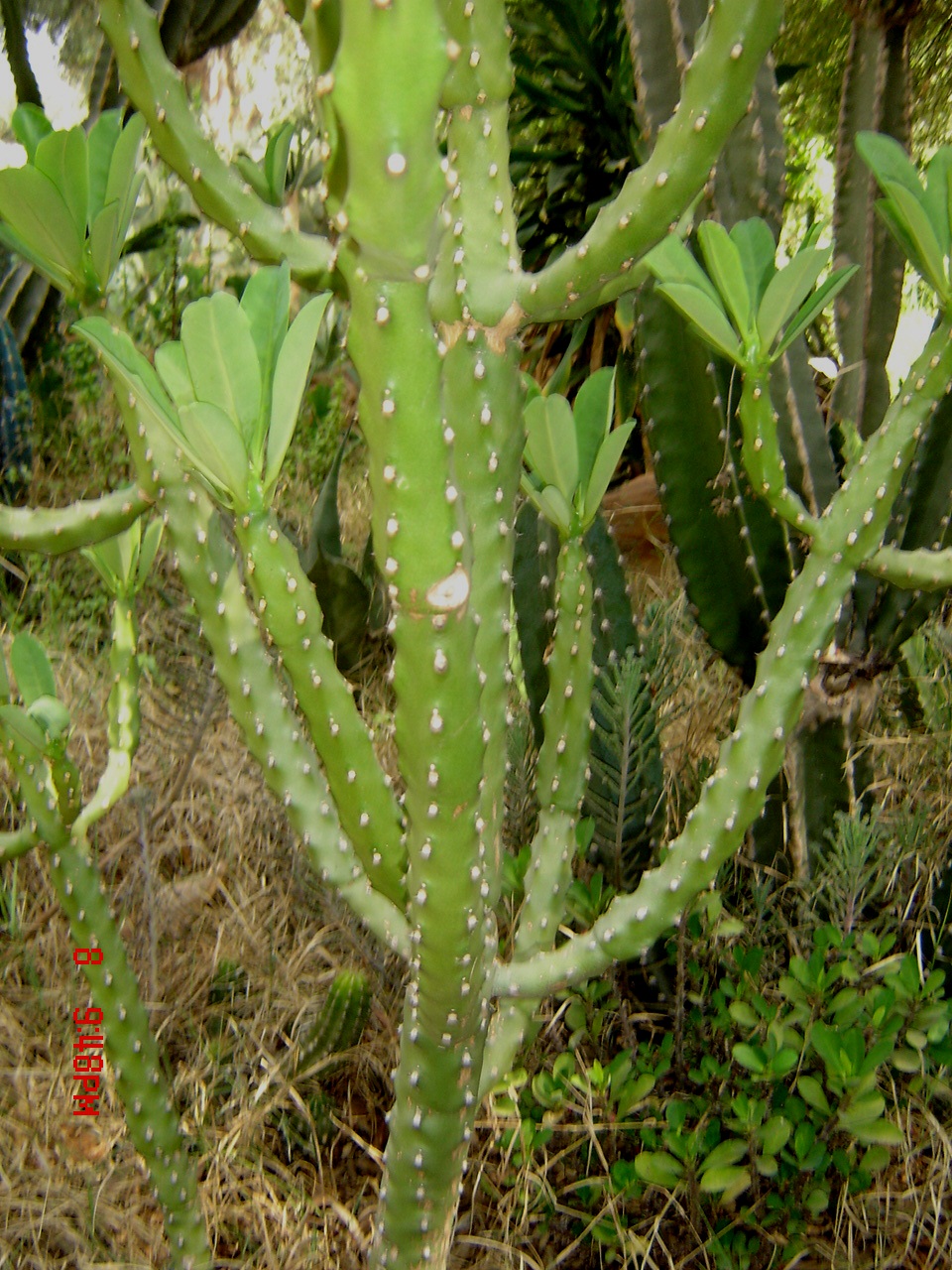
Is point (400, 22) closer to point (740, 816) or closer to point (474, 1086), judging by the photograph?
point (740, 816)

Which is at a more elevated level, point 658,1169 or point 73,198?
point 73,198

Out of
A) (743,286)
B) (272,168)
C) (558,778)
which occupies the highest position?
(272,168)

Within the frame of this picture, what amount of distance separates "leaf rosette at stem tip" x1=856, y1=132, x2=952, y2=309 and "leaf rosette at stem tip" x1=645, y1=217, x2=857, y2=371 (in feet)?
0.17

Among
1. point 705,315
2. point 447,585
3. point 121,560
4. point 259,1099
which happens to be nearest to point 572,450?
point 705,315

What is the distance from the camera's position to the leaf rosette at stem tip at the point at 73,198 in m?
0.66

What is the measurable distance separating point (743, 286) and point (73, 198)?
491mm

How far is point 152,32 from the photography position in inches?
27.9

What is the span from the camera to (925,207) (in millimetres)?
718

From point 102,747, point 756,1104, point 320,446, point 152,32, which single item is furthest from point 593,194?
point 756,1104

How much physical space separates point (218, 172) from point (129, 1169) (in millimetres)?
1037

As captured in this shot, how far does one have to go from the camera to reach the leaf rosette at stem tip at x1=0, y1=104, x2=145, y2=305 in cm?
66

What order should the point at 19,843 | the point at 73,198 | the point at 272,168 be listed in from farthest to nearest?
1. the point at 272,168
2. the point at 19,843
3. the point at 73,198
